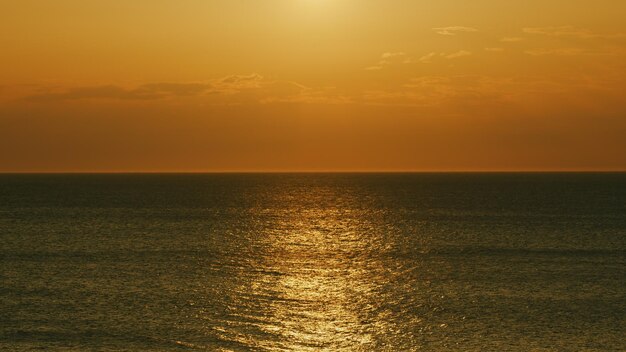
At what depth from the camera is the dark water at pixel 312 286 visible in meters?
44.7

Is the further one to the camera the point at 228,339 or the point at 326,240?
the point at 326,240

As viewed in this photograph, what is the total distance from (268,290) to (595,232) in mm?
60383

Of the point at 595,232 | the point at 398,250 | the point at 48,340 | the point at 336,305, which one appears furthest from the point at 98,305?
the point at 595,232

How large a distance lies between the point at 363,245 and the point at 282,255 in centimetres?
1511

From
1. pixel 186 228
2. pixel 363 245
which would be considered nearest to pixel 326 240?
pixel 363 245

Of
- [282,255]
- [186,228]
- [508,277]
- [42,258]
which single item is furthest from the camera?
[186,228]

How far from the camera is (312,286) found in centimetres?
6197

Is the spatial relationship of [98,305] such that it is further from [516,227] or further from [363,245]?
[516,227]

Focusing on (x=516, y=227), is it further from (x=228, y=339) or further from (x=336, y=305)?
(x=228, y=339)

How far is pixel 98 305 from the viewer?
173 feet

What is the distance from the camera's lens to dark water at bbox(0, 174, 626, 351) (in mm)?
44688

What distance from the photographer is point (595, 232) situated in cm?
10469

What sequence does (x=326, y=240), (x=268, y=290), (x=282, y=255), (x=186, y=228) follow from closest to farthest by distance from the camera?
(x=268, y=290)
(x=282, y=255)
(x=326, y=240)
(x=186, y=228)

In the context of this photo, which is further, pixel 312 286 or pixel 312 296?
pixel 312 286
